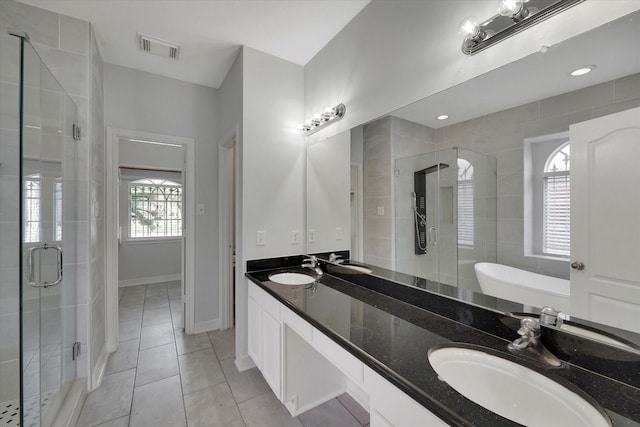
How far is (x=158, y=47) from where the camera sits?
2.24 meters

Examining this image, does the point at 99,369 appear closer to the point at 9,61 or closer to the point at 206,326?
the point at 206,326

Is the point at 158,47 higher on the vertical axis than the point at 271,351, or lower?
higher

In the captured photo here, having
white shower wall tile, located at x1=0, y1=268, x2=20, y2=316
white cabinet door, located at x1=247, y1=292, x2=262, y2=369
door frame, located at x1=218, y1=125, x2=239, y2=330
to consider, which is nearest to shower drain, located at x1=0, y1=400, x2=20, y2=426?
white shower wall tile, located at x1=0, y1=268, x2=20, y2=316

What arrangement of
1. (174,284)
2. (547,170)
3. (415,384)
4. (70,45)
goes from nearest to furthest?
(415,384)
(547,170)
(70,45)
(174,284)

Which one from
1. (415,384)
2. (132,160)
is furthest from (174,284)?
(415,384)

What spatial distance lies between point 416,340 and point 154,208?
5.54 metres

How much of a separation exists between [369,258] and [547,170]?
1.05 meters

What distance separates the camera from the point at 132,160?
447 centimetres

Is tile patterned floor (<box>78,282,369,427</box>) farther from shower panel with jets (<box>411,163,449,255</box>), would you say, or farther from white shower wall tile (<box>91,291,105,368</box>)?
shower panel with jets (<box>411,163,449,255</box>)

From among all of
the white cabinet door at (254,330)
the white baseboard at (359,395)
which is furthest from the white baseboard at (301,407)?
the white cabinet door at (254,330)

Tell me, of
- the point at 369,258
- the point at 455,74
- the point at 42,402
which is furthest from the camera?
the point at 369,258

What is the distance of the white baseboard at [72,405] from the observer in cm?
160

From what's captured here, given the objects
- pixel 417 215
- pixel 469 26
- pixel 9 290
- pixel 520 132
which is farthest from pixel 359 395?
pixel 9 290

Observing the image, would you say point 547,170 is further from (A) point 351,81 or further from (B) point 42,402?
(B) point 42,402
